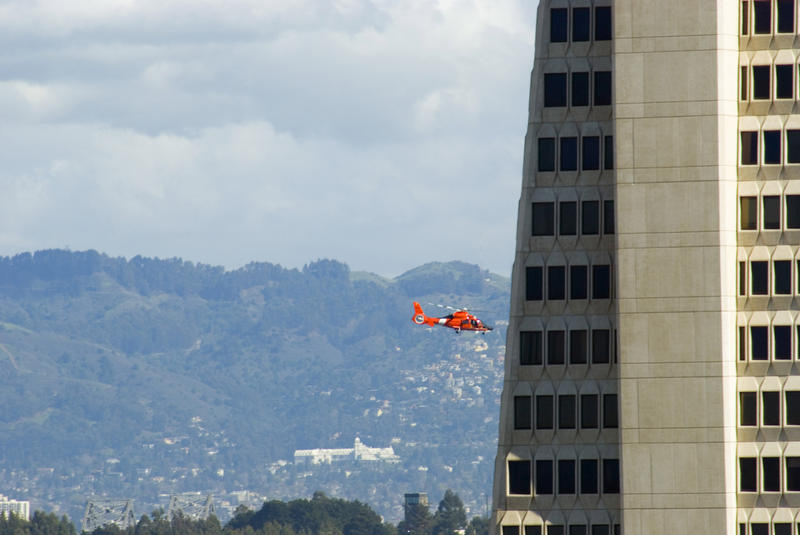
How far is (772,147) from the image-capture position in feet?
379

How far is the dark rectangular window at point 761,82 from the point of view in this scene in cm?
11556

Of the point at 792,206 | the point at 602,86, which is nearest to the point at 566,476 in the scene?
the point at 792,206

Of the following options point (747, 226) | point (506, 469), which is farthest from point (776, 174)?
point (506, 469)

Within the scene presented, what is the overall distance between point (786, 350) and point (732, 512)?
10528 millimetres

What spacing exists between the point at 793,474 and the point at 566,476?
14.2 metres

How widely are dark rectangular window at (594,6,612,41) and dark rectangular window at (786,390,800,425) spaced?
25.5 m

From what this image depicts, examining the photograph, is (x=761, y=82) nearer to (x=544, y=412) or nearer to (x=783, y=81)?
(x=783, y=81)

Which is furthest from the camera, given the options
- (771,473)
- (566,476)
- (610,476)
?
(566,476)

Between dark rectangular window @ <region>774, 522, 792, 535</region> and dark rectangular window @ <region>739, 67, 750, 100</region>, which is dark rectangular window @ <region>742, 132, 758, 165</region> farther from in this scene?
dark rectangular window @ <region>774, 522, 792, 535</region>

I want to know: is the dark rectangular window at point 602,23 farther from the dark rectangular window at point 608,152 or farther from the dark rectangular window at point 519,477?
the dark rectangular window at point 519,477

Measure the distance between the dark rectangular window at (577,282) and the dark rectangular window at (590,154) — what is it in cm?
653

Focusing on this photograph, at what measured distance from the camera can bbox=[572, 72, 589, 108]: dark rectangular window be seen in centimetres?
11956

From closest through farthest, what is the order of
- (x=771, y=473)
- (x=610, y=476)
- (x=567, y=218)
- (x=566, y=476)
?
(x=771, y=473) < (x=610, y=476) < (x=566, y=476) < (x=567, y=218)

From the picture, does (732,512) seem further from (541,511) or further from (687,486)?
(541,511)
